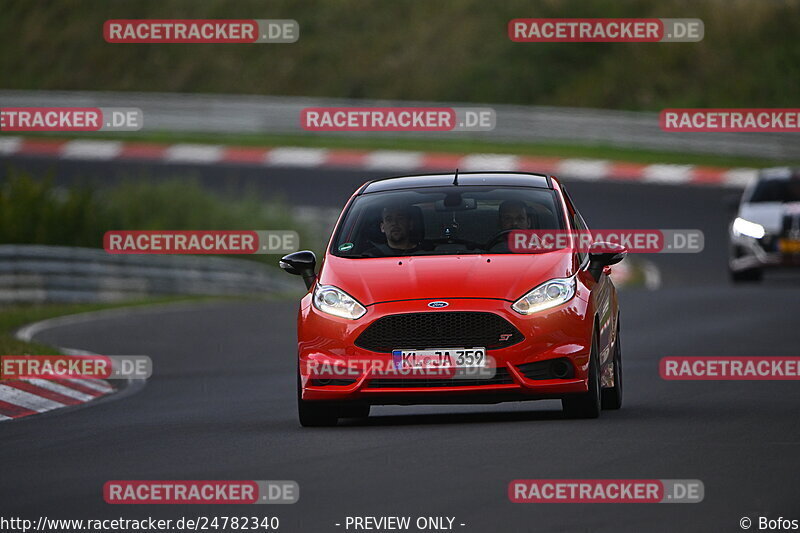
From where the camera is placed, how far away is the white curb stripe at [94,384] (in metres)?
15.7

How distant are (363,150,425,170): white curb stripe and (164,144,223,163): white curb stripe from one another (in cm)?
381

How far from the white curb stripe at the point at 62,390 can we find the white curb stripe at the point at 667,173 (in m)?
27.3

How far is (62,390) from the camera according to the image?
15016 millimetres

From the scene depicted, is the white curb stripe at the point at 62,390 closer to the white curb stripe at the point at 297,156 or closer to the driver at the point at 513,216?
the driver at the point at 513,216

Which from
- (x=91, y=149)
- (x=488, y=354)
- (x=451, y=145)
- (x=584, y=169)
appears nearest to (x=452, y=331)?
(x=488, y=354)

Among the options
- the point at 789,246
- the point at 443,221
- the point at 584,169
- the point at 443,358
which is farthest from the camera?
the point at 584,169

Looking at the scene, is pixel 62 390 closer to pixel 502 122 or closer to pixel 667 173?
pixel 667 173

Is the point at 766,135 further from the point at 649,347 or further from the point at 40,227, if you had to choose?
the point at 649,347

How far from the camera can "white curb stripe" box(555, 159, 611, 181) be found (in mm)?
41812

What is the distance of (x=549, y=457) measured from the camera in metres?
9.62

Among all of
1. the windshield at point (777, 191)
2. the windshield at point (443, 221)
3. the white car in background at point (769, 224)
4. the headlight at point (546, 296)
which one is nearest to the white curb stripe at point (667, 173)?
the white car in background at point (769, 224)

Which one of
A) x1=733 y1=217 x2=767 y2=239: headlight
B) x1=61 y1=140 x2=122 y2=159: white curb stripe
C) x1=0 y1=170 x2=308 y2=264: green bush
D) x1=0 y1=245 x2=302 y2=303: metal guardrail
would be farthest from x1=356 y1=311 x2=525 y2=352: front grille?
x1=61 y1=140 x2=122 y2=159: white curb stripe

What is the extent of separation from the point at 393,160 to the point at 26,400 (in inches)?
1189

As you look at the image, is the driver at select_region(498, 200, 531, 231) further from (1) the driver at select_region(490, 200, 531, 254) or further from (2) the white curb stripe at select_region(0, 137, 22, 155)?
(2) the white curb stripe at select_region(0, 137, 22, 155)
